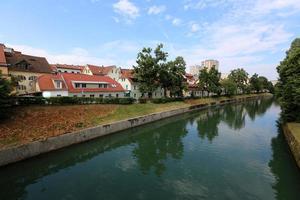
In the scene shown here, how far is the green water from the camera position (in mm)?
12031

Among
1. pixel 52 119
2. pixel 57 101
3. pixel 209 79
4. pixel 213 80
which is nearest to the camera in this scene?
pixel 52 119

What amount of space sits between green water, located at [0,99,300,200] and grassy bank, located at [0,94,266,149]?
2.43 meters

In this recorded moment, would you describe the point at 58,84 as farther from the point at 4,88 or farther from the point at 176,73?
the point at 176,73

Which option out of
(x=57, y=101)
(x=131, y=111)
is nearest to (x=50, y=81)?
(x=57, y=101)

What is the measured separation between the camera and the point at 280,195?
12.0m

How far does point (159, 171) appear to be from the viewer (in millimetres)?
15266

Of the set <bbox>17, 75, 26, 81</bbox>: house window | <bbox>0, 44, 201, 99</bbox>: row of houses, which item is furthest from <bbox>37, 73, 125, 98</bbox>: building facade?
<bbox>17, 75, 26, 81</bbox>: house window

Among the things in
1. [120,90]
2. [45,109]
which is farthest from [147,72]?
[45,109]

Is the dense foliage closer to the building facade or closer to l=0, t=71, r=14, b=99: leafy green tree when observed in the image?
the building facade

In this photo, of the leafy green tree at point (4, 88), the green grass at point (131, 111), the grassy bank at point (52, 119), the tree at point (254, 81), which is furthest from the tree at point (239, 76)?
the leafy green tree at point (4, 88)

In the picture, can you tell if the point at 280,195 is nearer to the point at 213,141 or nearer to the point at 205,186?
the point at 205,186

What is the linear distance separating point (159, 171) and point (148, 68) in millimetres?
32890

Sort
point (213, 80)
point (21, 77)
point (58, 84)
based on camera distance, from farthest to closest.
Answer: point (213, 80) < point (21, 77) < point (58, 84)

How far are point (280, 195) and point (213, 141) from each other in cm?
1153
